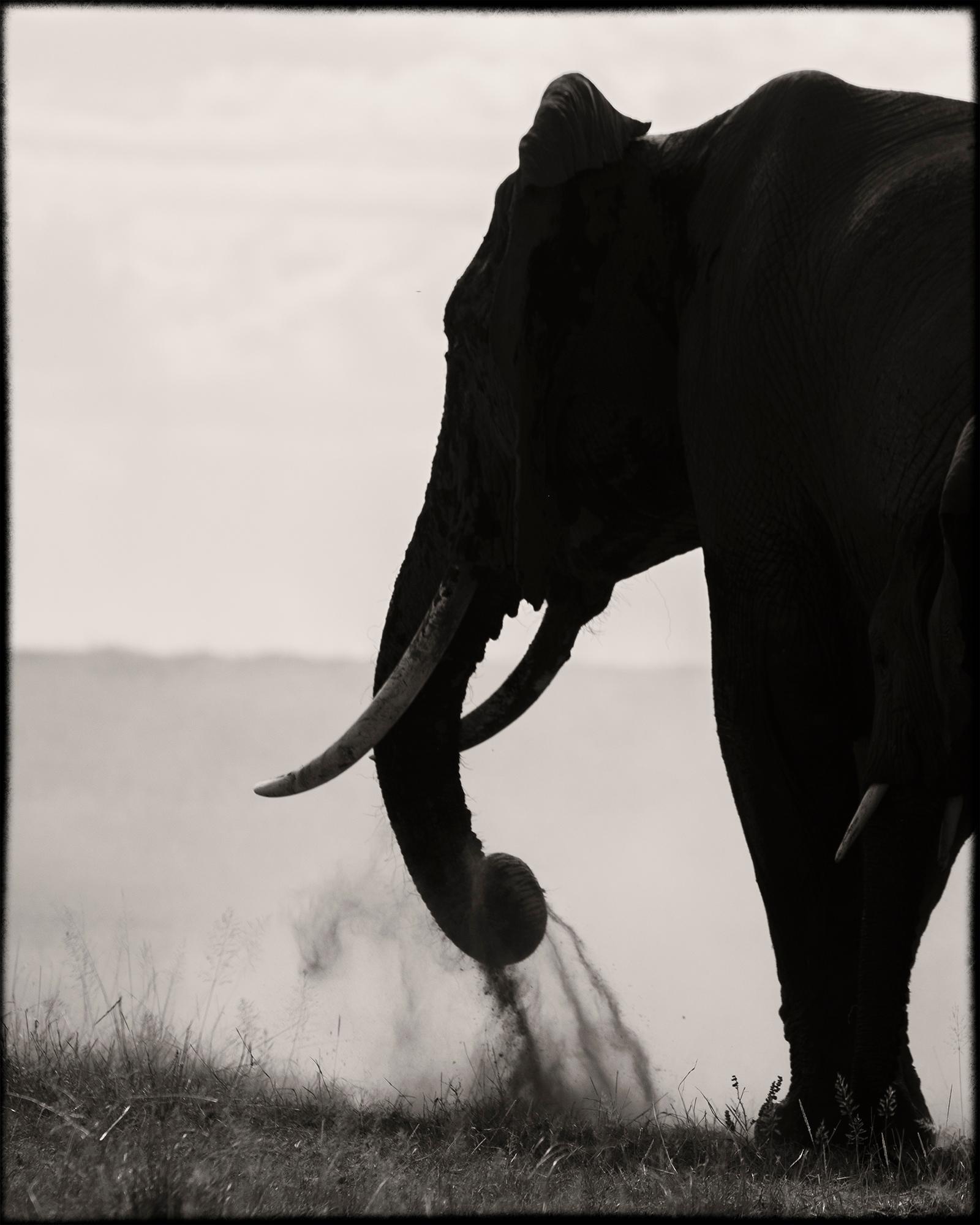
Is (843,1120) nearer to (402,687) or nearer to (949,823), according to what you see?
(949,823)

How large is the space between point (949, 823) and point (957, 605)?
0.72 m

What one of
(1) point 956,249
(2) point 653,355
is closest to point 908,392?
(1) point 956,249

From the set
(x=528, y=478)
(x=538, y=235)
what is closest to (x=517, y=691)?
(x=528, y=478)

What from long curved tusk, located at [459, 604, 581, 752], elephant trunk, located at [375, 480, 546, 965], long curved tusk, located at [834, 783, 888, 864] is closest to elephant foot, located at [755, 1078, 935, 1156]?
long curved tusk, located at [834, 783, 888, 864]

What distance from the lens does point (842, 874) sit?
23.2 ft

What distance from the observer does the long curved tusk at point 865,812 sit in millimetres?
6344

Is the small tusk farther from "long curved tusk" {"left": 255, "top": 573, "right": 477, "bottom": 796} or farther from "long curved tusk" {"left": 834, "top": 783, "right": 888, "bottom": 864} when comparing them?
"long curved tusk" {"left": 255, "top": 573, "right": 477, "bottom": 796}

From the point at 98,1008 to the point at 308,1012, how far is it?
1043 millimetres

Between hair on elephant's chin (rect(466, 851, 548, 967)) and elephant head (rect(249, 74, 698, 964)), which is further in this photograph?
hair on elephant's chin (rect(466, 851, 548, 967))

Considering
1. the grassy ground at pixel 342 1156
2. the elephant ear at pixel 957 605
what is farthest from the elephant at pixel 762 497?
the grassy ground at pixel 342 1156

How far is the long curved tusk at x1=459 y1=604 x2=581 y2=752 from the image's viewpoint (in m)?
8.80

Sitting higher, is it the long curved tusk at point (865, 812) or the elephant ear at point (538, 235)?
the elephant ear at point (538, 235)

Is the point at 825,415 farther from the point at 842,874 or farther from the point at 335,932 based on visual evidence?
the point at 335,932

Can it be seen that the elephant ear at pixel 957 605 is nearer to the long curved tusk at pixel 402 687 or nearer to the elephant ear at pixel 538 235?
the elephant ear at pixel 538 235
